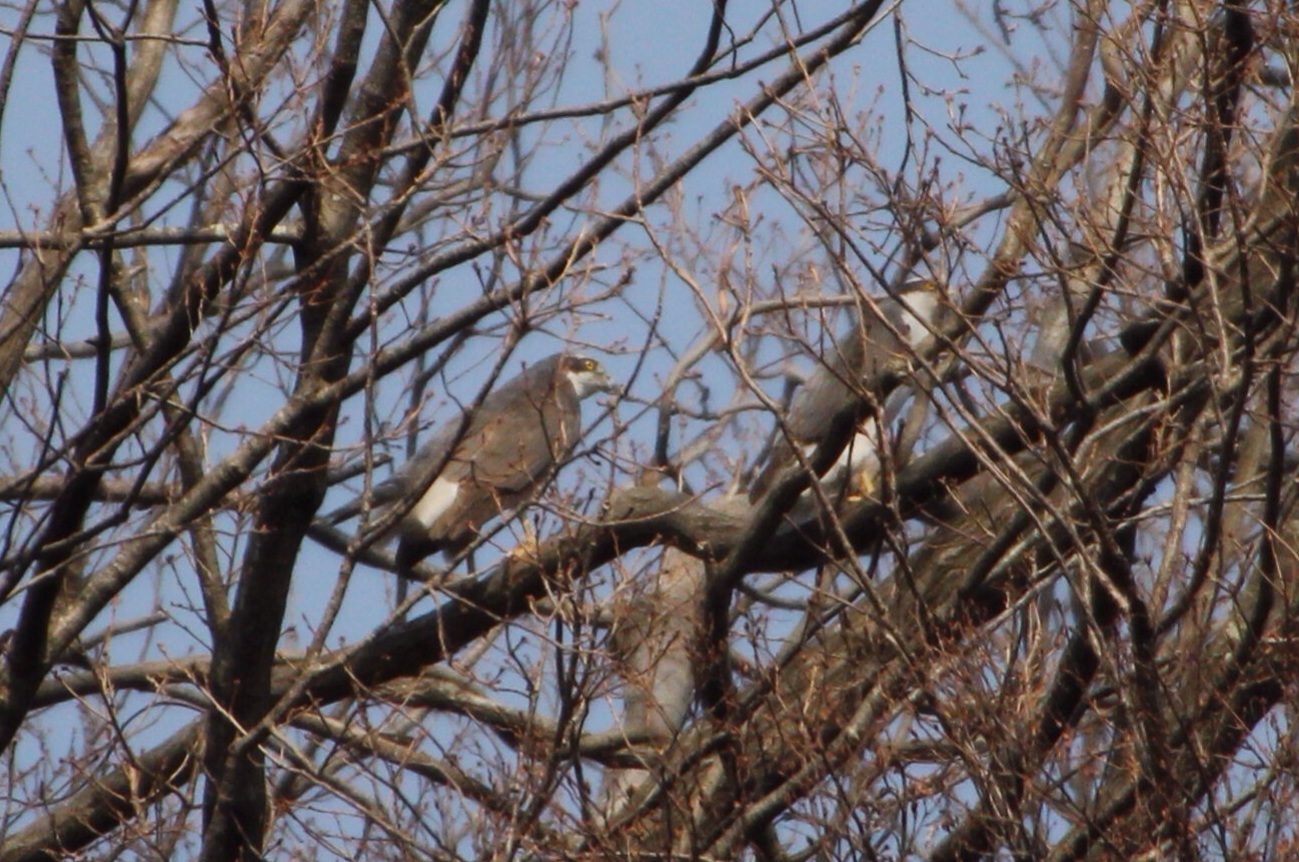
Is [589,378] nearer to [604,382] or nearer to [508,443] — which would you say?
[604,382]

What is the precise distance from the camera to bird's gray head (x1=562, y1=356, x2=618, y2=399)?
10.8 meters

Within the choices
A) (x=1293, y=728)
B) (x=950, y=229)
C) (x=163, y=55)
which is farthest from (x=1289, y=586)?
(x=163, y=55)

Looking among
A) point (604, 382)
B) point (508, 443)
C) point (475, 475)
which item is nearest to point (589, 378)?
point (604, 382)

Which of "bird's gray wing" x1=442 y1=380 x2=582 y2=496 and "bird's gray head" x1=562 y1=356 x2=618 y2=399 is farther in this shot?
"bird's gray head" x1=562 y1=356 x2=618 y2=399

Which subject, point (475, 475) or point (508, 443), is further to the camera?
point (508, 443)

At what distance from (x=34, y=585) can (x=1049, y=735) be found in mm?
2696

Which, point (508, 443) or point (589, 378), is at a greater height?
point (589, 378)

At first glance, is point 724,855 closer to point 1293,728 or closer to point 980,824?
point 980,824

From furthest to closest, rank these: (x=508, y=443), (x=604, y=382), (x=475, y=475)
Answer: (x=604, y=382)
(x=508, y=443)
(x=475, y=475)

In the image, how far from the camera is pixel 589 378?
10.9 metres

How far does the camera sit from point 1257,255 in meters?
5.19

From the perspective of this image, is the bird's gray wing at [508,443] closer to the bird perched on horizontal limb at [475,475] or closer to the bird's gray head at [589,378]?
the bird perched on horizontal limb at [475,475]

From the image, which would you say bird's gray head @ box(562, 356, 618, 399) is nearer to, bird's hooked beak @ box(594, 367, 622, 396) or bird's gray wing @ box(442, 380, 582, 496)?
bird's hooked beak @ box(594, 367, 622, 396)

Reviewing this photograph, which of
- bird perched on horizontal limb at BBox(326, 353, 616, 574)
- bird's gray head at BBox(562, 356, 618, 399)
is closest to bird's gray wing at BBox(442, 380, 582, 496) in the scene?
bird perched on horizontal limb at BBox(326, 353, 616, 574)
